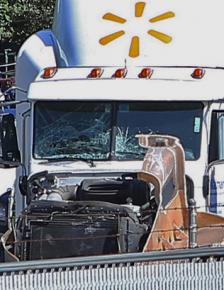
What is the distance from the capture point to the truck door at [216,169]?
8.29 m

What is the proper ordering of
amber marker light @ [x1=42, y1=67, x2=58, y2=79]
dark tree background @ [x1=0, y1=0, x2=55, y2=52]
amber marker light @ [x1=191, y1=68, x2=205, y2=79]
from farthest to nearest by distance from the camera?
1. dark tree background @ [x1=0, y1=0, x2=55, y2=52]
2. amber marker light @ [x1=42, y1=67, x2=58, y2=79]
3. amber marker light @ [x1=191, y1=68, x2=205, y2=79]

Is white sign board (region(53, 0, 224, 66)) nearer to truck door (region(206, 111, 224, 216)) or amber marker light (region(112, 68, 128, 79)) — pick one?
amber marker light (region(112, 68, 128, 79))

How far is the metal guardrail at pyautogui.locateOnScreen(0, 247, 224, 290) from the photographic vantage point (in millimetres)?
4562

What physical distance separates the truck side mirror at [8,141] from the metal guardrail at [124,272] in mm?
4648

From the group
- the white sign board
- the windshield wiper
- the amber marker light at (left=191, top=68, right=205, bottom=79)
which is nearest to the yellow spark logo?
the white sign board

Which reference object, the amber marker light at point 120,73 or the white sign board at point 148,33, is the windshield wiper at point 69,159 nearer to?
the amber marker light at point 120,73

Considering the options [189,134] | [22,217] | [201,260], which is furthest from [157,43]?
[201,260]

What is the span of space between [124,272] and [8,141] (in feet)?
16.0

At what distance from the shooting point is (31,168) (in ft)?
28.2

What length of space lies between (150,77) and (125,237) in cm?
235

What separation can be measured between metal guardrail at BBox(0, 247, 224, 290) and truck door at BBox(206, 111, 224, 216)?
3587 millimetres

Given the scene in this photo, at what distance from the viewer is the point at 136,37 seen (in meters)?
9.02

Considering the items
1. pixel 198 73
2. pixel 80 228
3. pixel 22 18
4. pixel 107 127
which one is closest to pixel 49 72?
pixel 107 127

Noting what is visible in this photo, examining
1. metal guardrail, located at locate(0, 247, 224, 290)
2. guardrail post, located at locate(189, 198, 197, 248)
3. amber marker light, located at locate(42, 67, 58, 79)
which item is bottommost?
guardrail post, located at locate(189, 198, 197, 248)
